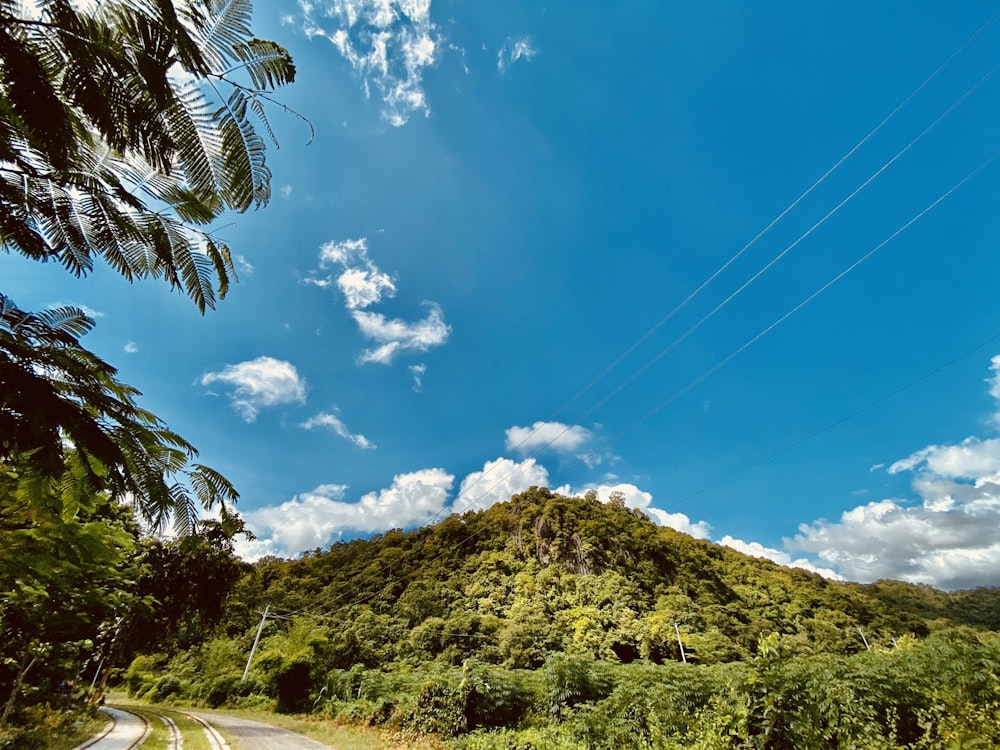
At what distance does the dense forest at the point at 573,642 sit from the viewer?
6805mm

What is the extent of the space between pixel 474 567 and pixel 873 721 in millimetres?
52811

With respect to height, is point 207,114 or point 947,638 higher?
point 207,114

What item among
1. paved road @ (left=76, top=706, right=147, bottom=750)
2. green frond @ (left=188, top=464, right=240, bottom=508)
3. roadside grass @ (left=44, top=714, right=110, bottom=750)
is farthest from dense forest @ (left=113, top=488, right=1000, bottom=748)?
green frond @ (left=188, top=464, right=240, bottom=508)

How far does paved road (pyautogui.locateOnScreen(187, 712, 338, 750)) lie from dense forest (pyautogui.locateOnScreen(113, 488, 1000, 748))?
3.01 metres

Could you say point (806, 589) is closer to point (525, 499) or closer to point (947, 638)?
point (525, 499)

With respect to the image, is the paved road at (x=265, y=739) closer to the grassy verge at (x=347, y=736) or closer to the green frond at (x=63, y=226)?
the grassy verge at (x=347, y=736)

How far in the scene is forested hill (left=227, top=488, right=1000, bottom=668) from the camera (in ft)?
121

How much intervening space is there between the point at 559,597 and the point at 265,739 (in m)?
38.1

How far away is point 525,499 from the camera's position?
229 feet

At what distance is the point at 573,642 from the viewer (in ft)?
120

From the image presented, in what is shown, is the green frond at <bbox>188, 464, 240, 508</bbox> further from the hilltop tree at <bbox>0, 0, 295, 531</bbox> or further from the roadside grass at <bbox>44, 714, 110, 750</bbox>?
the roadside grass at <bbox>44, 714, 110, 750</bbox>

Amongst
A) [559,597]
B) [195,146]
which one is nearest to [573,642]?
[559,597]

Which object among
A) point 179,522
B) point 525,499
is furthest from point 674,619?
point 179,522

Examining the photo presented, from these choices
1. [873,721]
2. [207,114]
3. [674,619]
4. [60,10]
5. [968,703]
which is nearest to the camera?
[60,10]
